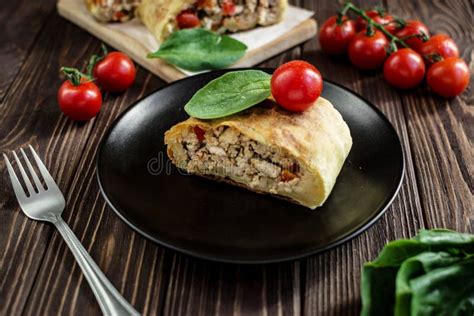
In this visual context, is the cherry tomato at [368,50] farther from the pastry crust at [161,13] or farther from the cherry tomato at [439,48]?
the pastry crust at [161,13]

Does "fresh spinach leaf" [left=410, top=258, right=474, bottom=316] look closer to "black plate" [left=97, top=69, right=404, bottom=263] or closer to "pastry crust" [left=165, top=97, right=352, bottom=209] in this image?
"black plate" [left=97, top=69, right=404, bottom=263]

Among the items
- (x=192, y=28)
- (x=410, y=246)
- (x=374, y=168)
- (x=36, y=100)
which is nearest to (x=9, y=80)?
(x=36, y=100)

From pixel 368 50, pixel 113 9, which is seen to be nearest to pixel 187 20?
pixel 113 9

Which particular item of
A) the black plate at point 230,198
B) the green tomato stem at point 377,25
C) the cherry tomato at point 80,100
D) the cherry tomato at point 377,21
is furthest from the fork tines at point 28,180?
the cherry tomato at point 377,21

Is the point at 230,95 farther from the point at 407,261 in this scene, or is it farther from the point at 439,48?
the point at 439,48

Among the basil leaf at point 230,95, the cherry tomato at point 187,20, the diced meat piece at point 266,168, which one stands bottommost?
the cherry tomato at point 187,20

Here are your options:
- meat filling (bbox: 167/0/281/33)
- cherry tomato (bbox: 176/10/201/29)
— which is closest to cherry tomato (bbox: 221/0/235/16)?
meat filling (bbox: 167/0/281/33)

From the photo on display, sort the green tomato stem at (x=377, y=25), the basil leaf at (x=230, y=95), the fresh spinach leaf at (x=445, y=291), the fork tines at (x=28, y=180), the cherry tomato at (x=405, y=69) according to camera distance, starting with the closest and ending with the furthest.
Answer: the fresh spinach leaf at (x=445, y=291) < the basil leaf at (x=230, y=95) < the fork tines at (x=28, y=180) < the cherry tomato at (x=405, y=69) < the green tomato stem at (x=377, y=25)
